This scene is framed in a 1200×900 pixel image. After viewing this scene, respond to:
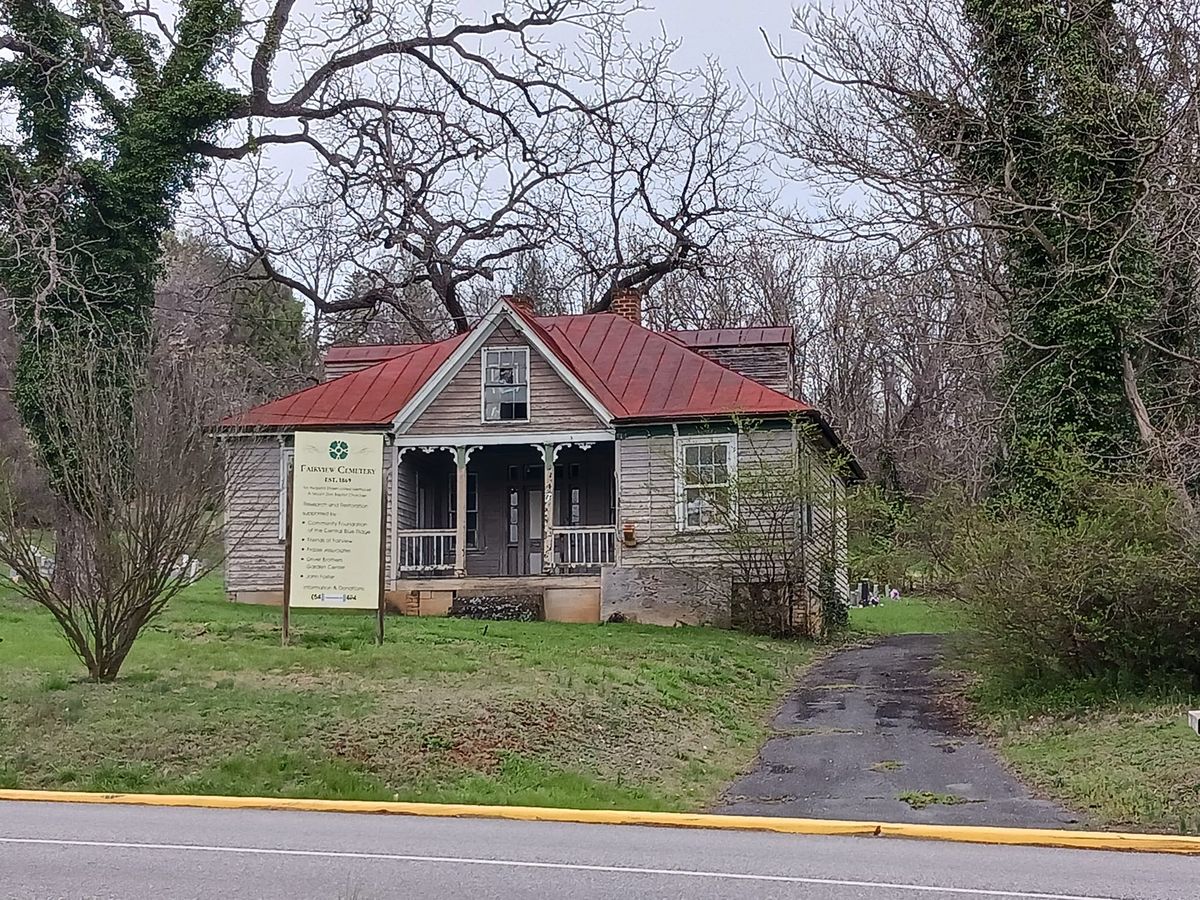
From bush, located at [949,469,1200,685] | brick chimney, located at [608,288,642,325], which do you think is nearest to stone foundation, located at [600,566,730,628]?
brick chimney, located at [608,288,642,325]

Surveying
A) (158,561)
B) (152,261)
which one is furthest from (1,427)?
(158,561)

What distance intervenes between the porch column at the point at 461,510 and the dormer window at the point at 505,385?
0.89 meters

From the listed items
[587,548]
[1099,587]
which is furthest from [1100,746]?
[587,548]

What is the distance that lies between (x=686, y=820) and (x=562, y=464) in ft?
66.0

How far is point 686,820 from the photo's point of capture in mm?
10695

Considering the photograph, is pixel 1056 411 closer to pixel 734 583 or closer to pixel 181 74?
pixel 734 583

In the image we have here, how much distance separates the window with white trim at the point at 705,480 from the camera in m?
26.1

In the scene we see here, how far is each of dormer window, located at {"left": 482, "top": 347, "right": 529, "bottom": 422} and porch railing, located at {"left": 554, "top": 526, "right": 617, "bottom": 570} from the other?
2.57 m

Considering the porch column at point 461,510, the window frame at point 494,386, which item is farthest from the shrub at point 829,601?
the porch column at point 461,510

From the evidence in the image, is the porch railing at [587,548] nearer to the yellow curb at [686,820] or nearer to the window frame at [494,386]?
the window frame at [494,386]

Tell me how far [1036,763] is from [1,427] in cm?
4123

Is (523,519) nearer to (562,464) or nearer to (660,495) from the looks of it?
(562,464)

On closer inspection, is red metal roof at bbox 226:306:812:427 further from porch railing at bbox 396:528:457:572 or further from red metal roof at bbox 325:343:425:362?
porch railing at bbox 396:528:457:572

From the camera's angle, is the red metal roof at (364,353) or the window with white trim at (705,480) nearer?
the window with white trim at (705,480)
